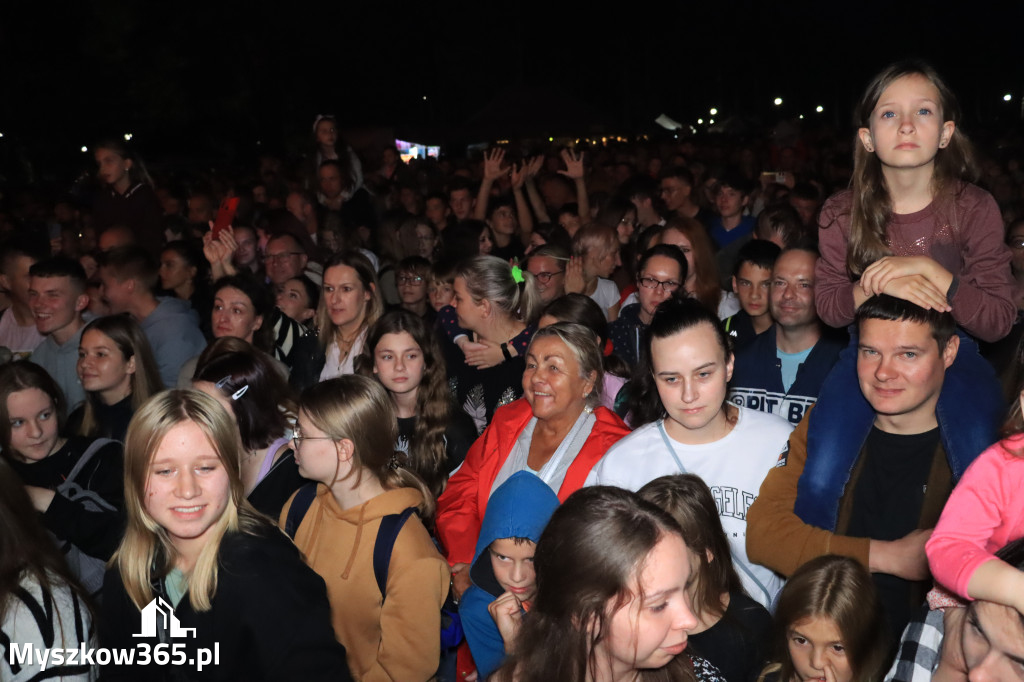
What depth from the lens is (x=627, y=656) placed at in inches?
85.4

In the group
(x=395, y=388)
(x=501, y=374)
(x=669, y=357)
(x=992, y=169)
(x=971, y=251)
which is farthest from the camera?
(x=992, y=169)

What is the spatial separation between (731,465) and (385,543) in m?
1.25

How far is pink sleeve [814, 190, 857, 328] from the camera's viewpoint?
10.9ft

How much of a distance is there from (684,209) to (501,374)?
446 centimetres

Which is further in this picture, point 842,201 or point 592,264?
point 592,264

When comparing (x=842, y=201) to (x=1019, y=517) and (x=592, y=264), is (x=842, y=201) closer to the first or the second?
(x=1019, y=517)

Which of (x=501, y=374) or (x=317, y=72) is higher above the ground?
(x=317, y=72)

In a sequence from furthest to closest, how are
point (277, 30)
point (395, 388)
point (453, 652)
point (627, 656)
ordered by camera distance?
point (277, 30) < point (395, 388) < point (453, 652) < point (627, 656)

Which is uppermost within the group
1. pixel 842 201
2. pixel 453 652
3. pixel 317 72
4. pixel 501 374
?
pixel 317 72

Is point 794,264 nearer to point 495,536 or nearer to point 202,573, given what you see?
point 495,536

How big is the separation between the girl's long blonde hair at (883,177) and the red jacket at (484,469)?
4.10 ft

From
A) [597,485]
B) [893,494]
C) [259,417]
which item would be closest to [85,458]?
[259,417]

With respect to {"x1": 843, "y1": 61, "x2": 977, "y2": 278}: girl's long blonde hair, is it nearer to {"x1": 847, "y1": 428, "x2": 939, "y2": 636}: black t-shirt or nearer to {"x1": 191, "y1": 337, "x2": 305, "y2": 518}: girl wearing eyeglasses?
{"x1": 847, "y1": 428, "x2": 939, "y2": 636}: black t-shirt

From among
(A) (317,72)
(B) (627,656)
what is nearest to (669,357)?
(B) (627,656)
